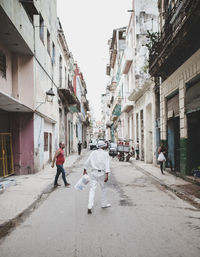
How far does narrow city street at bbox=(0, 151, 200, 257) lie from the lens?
4016mm

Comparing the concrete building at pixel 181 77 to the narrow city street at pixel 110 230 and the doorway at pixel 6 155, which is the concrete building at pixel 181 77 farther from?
the doorway at pixel 6 155

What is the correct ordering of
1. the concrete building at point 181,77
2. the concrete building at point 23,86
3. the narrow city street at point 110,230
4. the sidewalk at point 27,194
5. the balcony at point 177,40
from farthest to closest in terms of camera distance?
the concrete building at point 23,86 → the concrete building at point 181,77 → the balcony at point 177,40 → the sidewalk at point 27,194 → the narrow city street at point 110,230

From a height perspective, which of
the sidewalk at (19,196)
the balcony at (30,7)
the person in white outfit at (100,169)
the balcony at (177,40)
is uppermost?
the balcony at (30,7)

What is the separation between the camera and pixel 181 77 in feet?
38.6

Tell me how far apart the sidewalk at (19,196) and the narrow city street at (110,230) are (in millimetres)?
257

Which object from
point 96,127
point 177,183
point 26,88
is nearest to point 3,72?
point 26,88

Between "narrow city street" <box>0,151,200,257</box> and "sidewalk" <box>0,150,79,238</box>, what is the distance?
0.26 meters

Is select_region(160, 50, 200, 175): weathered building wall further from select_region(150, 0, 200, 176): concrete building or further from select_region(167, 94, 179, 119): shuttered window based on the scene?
select_region(167, 94, 179, 119): shuttered window

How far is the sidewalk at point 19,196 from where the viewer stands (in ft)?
19.0

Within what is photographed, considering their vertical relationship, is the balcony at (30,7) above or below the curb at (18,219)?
above

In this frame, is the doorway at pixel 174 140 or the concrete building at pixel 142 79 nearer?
the doorway at pixel 174 140

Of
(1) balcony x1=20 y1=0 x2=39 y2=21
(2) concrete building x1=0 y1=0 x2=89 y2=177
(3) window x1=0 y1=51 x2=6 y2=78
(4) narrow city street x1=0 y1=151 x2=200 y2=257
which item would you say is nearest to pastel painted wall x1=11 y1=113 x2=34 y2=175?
(2) concrete building x1=0 y1=0 x2=89 y2=177

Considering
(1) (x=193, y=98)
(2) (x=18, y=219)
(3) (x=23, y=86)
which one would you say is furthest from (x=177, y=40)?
(2) (x=18, y=219)

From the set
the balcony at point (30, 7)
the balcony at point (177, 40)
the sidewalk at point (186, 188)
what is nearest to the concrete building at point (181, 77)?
the balcony at point (177, 40)
